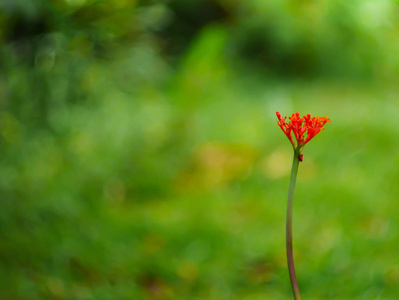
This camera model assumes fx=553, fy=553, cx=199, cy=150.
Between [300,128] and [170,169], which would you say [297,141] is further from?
[170,169]

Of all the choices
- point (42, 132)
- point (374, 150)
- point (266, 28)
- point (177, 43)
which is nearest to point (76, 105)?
point (42, 132)

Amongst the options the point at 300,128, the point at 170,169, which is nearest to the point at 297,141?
the point at 300,128

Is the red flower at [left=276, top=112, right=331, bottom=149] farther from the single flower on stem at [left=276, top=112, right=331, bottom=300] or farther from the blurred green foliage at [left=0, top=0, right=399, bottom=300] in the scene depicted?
the blurred green foliage at [left=0, top=0, right=399, bottom=300]

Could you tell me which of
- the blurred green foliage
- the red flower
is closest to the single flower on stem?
the red flower

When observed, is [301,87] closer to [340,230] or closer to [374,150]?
[374,150]

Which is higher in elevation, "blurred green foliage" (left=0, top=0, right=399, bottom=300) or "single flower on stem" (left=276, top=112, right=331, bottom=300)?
"blurred green foliage" (left=0, top=0, right=399, bottom=300)

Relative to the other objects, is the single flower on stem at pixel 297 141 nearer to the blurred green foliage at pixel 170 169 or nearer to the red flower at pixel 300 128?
the red flower at pixel 300 128

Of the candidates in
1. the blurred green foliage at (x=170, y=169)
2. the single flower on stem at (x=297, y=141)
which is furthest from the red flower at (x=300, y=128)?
the blurred green foliage at (x=170, y=169)

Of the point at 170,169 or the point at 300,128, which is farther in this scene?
the point at 170,169

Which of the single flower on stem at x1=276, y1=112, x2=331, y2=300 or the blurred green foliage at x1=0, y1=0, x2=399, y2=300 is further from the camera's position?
the blurred green foliage at x1=0, y1=0, x2=399, y2=300
